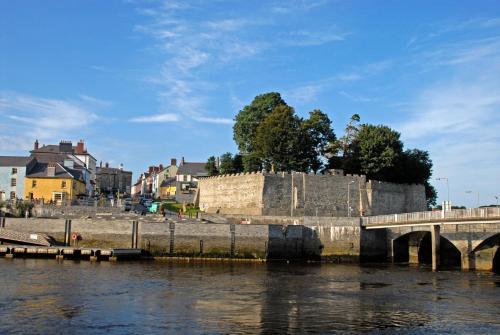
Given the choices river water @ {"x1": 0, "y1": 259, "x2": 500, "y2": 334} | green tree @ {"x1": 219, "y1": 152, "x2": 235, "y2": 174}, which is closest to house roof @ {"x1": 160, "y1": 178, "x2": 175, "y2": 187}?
green tree @ {"x1": 219, "y1": 152, "x2": 235, "y2": 174}

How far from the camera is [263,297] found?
27.8 metres

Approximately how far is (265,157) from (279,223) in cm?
1223

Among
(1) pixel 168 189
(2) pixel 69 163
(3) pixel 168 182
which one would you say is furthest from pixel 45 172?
(3) pixel 168 182

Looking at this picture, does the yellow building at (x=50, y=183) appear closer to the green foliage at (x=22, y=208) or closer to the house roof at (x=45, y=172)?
the house roof at (x=45, y=172)

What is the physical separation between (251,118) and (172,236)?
27783 millimetres

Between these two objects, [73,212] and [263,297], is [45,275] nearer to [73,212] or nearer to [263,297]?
[263,297]

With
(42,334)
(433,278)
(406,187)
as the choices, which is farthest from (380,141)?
(42,334)

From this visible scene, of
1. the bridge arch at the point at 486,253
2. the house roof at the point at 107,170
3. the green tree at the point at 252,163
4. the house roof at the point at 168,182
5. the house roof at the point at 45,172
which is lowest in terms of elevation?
the bridge arch at the point at 486,253

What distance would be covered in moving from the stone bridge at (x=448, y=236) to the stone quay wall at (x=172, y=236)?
36.9 ft

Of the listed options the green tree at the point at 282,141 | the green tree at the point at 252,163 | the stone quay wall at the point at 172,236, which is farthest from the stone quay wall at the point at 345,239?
the green tree at the point at 252,163

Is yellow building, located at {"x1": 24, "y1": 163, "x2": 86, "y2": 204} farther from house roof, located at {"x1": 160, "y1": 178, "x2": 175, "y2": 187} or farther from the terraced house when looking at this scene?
house roof, located at {"x1": 160, "y1": 178, "x2": 175, "y2": 187}

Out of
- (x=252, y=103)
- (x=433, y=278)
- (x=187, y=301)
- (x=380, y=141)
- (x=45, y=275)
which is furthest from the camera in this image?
(x=252, y=103)

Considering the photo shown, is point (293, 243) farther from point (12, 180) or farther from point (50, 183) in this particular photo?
point (12, 180)

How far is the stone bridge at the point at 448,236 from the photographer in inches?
1586
